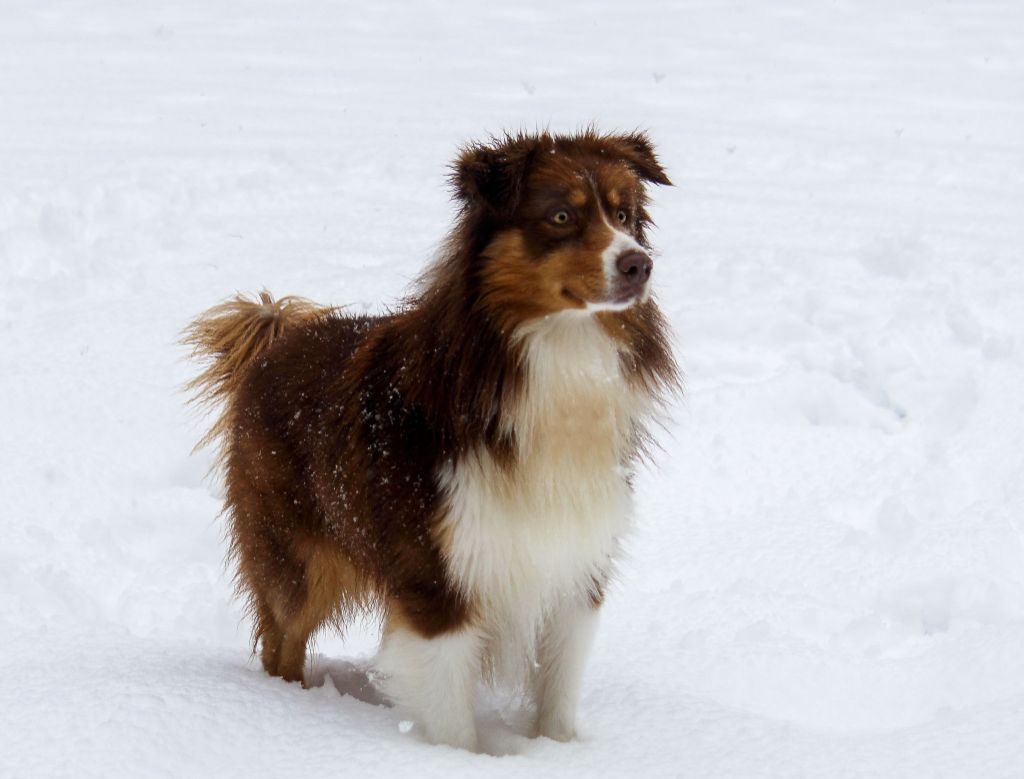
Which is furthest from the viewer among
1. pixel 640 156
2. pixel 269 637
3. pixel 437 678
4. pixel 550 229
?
pixel 269 637

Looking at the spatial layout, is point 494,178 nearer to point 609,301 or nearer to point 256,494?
point 609,301

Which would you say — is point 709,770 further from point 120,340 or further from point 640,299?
point 120,340

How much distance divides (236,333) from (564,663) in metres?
1.86

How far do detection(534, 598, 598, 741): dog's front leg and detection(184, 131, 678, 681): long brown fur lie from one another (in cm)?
9

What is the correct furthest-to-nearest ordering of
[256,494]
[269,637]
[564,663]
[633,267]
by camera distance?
[269,637] → [256,494] → [564,663] → [633,267]

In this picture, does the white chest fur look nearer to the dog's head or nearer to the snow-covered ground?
the dog's head

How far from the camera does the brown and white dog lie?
361 cm

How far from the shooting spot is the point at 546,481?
12.2ft

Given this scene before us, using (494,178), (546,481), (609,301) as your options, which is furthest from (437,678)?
(494,178)

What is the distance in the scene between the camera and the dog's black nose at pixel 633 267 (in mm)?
3438

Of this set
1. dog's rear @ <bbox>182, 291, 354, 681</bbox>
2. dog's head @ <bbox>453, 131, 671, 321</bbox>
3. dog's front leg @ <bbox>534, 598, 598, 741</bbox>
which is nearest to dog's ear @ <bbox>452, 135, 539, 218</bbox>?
dog's head @ <bbox>453, 131, 671, 321</bbox>

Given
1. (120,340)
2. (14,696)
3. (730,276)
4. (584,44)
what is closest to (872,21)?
(584,44)

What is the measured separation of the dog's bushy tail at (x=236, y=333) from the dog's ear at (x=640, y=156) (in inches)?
56.5

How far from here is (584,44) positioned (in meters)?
14.9
